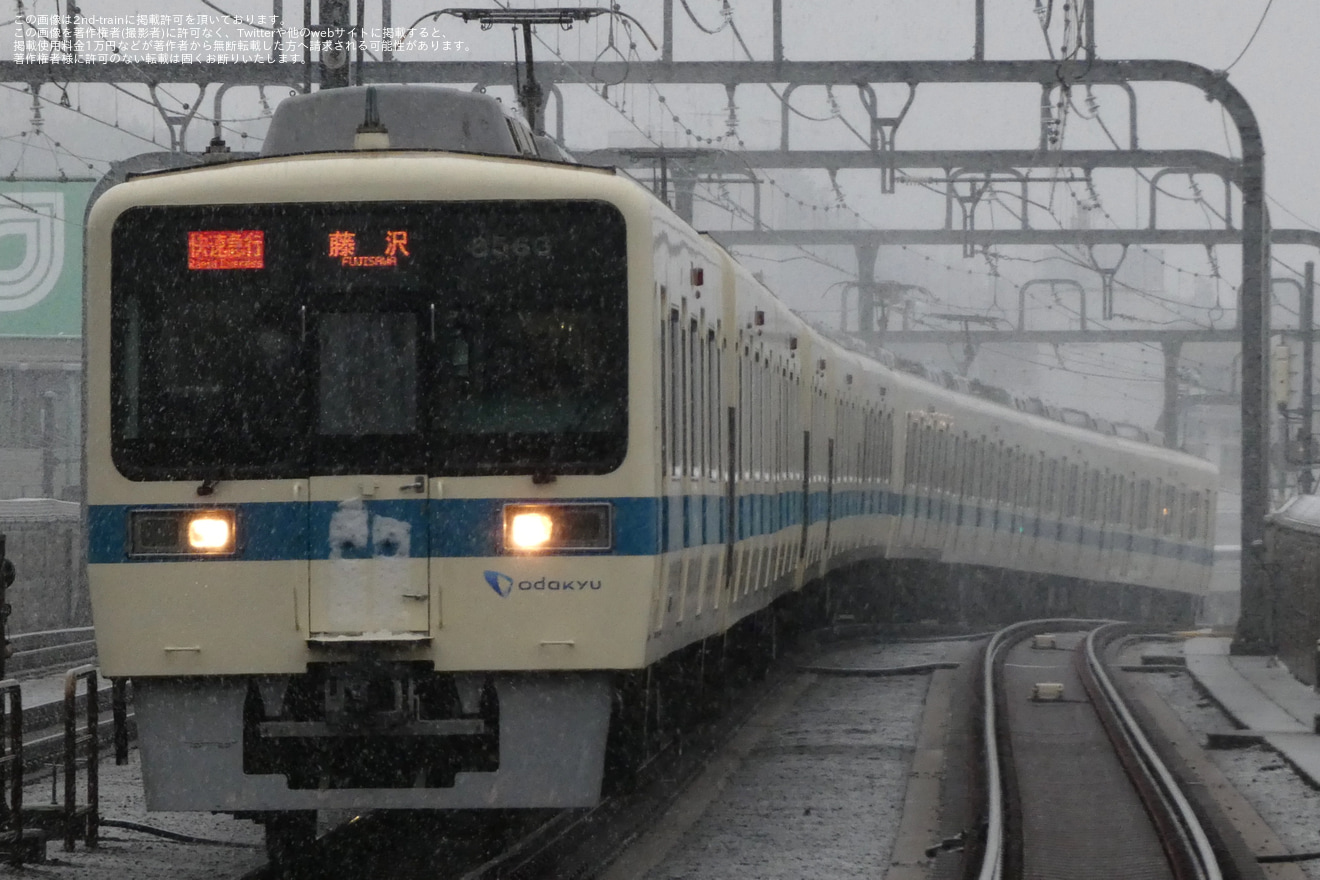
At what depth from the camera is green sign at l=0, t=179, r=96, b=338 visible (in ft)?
154

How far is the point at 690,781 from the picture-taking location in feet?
36.5

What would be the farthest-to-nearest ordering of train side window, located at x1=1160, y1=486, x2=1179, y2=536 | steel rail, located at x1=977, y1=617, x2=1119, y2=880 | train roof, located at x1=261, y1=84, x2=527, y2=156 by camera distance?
train side window, located at x1=1160, y1=486, x2=1179, y2=536
train roof, located at x1=261, y1=84, x2=527, y2=156
steel rail, located at x1=977, y1=617, x2=1119, y2=880

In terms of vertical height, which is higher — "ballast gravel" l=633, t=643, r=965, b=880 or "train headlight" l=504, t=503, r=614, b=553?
"train headlight" l=504, t=503, r=614, b=553

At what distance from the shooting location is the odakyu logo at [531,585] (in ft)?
24.8

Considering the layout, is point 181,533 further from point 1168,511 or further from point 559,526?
point 1168,511

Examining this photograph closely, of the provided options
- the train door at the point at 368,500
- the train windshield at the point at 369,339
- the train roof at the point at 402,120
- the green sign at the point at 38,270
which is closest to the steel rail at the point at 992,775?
the train windshield at the point at 369,339

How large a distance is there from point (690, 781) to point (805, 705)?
4.21 meters

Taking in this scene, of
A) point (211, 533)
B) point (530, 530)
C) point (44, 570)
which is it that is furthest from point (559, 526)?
point (44, 570)

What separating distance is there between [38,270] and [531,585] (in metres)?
42.0

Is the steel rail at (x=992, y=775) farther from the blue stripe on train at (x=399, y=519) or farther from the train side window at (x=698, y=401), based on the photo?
the train side window at (x=698, y=401)

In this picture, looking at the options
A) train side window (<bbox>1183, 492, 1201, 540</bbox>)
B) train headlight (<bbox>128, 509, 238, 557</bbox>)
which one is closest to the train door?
train headlight (<bbox>128, 509, 238, 557</bbox>)

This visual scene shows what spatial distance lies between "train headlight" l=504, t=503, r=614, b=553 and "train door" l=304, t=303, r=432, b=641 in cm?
31

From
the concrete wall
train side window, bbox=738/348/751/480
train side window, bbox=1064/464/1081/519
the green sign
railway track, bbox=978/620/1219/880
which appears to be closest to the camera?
railway track, bbox=978/620/1219/880

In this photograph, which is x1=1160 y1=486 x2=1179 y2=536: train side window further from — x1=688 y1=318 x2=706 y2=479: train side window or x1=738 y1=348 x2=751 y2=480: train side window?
x1=688 y1=318 x2=706 y2=479: train side window
